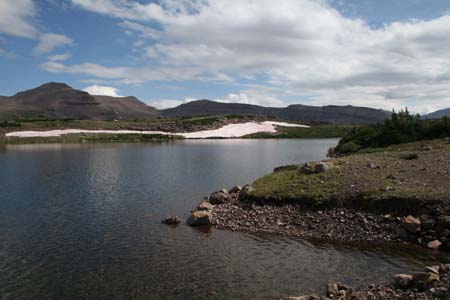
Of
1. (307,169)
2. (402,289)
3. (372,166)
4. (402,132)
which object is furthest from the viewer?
(402,132)

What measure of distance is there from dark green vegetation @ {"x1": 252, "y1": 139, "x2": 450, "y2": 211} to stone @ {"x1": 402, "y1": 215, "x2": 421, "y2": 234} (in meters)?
1.20

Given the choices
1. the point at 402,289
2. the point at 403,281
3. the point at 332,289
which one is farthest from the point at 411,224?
the point at 332,289

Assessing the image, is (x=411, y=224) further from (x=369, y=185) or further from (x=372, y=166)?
(x=372, y=166)

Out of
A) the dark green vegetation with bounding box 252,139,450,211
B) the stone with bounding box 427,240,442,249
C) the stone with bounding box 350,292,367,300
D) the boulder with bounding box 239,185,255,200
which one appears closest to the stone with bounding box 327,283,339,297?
the stone with bounding box 350,292,367,300

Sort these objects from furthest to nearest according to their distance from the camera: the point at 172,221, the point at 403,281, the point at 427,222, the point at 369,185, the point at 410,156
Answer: the point at 410,156, the point at 369,185, the point at 172,221, the point at 427,222, the point at 403,281

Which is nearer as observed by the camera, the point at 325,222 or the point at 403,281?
the point at 403,281

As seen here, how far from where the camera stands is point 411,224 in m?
21.0

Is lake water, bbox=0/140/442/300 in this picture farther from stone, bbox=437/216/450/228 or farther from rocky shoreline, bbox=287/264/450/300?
stone, bbox=437/216/450/228

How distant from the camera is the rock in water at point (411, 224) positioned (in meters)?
20.8

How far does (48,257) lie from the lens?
19.4 meters

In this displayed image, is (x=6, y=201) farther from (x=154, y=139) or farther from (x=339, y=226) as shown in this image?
(x=154, y=139)

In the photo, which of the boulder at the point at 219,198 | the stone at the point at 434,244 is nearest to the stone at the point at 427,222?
the stone at the point at 434,244

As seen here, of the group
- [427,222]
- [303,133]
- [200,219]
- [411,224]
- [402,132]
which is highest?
[402,132]

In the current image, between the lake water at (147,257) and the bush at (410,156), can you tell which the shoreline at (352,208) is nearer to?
the lake water at (147,257)
